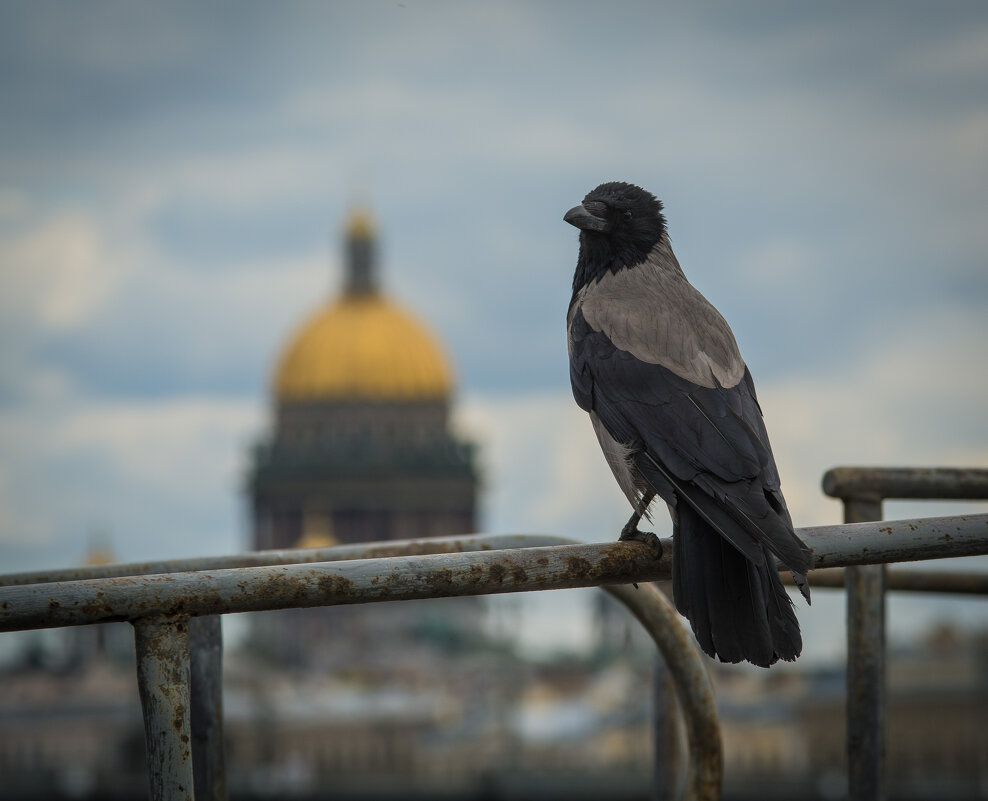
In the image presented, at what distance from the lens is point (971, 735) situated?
82.8 meters

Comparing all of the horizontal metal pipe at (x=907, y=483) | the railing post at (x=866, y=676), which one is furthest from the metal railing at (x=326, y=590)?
the horizontal metal pipe at (x=907, y=483)

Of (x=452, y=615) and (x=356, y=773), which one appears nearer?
(x=356, y=773)

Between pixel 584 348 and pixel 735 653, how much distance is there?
108 centimetres

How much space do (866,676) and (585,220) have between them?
1201 mm

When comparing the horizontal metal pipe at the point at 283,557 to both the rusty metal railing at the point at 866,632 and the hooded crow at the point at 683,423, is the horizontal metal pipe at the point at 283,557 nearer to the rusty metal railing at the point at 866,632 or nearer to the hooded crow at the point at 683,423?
the hooded crow at the point at 683,423

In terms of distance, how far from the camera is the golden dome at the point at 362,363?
341ft

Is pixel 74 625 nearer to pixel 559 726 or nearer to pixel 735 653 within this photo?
pixel 735 653

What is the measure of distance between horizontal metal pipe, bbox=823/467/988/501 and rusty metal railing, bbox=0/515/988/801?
0.43 metres

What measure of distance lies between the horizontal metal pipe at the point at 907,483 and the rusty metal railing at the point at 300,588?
0.43m

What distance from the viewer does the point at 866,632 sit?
14.6 feet

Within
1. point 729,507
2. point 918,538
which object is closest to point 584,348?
point 729,507

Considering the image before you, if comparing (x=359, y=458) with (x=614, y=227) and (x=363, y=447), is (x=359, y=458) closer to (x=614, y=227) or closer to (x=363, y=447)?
(x=363, y=447)

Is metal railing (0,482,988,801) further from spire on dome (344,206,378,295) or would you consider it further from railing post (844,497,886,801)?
spire on dome (344,206,378,295)

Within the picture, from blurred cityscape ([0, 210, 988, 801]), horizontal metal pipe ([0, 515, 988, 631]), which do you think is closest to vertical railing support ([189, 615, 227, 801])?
horizontal metal pipe ([0, 515, 988, 631])
